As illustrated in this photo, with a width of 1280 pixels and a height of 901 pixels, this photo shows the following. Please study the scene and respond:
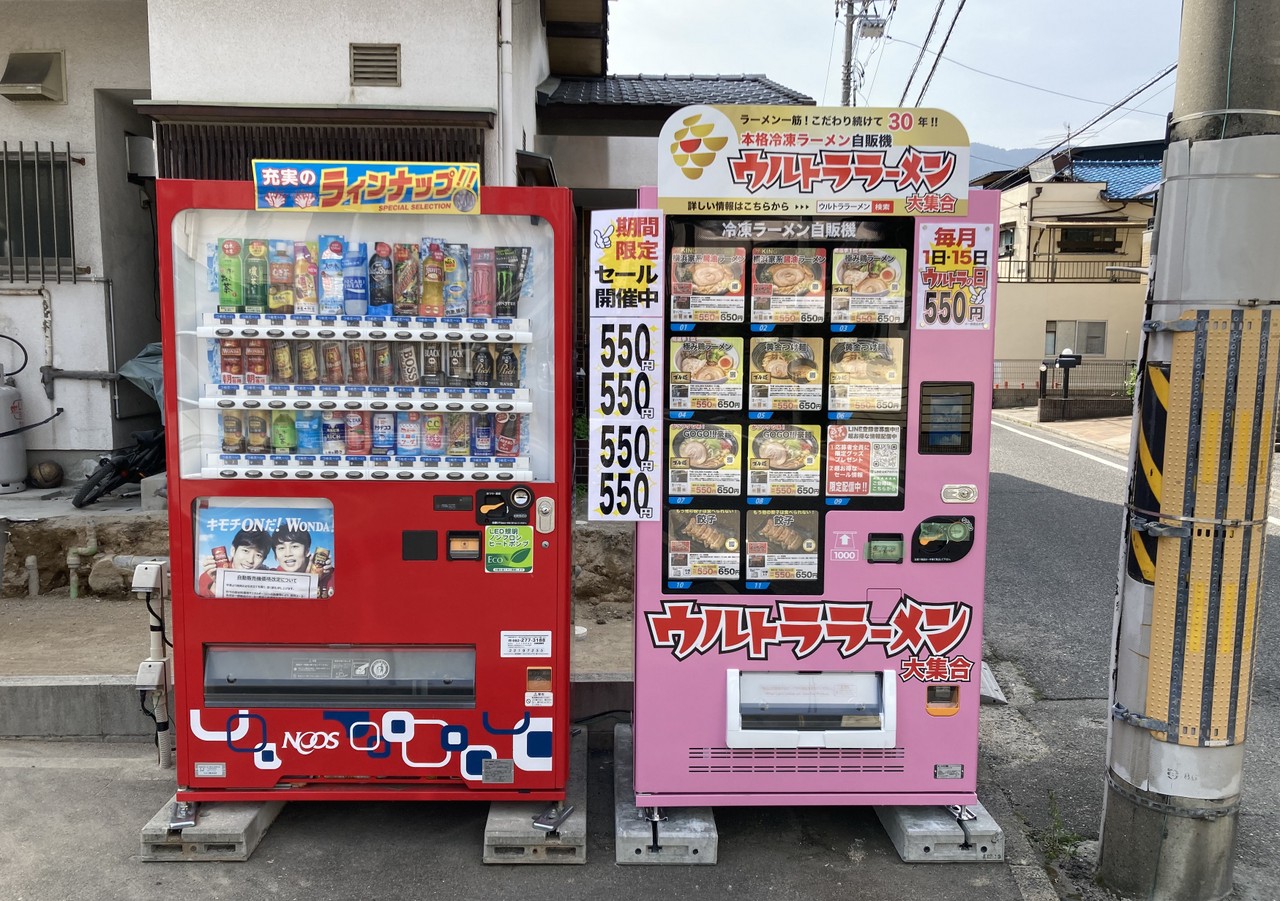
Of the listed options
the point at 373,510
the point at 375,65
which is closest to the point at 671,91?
the point at 375,65

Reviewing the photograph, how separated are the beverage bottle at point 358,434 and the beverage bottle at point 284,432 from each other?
0.22m

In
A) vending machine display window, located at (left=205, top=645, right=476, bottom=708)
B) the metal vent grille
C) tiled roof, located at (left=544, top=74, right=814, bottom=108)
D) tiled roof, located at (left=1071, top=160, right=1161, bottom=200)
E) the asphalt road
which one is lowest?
the asphalt road

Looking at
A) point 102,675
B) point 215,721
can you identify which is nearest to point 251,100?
point 102,675

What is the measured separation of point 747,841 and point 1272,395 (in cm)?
256

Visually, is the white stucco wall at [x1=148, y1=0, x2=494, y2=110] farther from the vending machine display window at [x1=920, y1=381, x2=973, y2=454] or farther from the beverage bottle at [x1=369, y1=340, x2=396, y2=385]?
the vending machine display window at [x1=920, y1=381, x2=973, y2=454]

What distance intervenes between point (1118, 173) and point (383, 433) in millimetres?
30141

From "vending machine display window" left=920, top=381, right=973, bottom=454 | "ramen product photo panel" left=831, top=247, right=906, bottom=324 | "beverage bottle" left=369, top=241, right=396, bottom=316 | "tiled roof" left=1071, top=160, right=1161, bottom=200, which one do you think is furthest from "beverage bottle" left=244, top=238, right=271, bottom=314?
"tiled roof" left=1071, top=160, right=1161, bottom=200

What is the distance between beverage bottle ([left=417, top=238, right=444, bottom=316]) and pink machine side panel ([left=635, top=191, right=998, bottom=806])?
1199mm

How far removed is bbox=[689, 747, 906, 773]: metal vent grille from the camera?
3539mm

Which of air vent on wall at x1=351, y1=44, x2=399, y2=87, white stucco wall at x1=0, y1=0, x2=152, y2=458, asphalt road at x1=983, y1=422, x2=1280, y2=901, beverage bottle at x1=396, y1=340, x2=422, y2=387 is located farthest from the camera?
white stucco wall at x1=0, y1=0, x2=152, y2=458

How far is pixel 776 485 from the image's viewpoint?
3504 mm

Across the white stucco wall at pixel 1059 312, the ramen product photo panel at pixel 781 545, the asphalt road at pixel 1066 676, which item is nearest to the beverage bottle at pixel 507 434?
the ramen product photo panel at pixel 781 545

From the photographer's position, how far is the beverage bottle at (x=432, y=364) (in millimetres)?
3512

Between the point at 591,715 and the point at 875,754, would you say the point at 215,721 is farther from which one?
the point at 875,754
